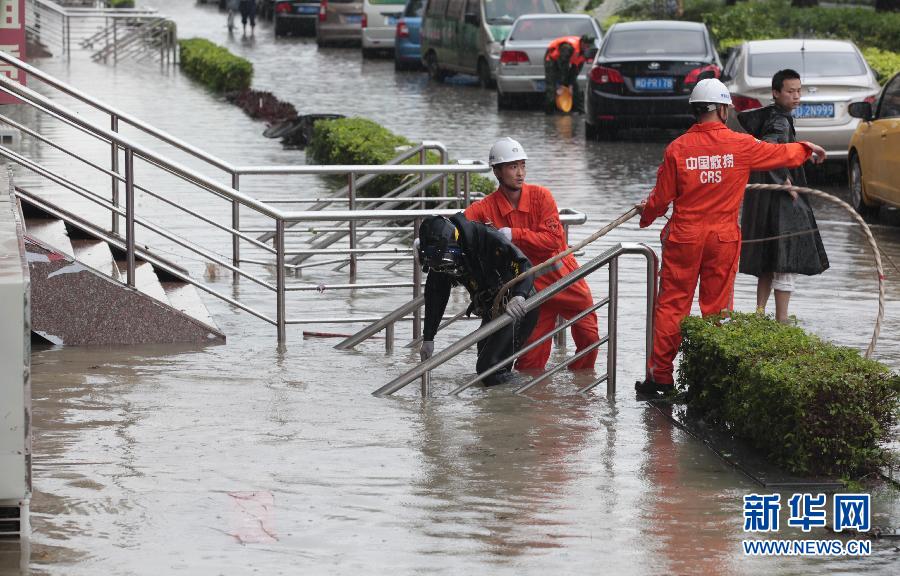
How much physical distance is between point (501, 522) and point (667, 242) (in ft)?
9.21

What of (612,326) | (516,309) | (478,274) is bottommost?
(612,326)

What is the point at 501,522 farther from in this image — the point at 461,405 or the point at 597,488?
the point at 461,405

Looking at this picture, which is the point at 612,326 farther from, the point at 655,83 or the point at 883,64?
the point at 883,64

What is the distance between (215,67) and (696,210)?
2290 centimetres

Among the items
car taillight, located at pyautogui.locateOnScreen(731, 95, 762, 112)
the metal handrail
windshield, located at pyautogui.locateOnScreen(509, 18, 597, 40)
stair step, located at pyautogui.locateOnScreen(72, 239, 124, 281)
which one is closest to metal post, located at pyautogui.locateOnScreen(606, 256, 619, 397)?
the metal handrail

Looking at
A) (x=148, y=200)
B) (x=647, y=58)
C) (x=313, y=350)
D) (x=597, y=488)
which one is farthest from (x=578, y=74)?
(x=597, y=488)

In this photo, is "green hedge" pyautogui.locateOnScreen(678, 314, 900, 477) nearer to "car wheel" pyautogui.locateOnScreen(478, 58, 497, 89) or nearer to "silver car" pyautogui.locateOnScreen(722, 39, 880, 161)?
"silver car" pyautogui.locateOnScreen(722, 39, 880, 161)

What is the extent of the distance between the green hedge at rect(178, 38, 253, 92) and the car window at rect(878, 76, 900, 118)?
15.7 meters

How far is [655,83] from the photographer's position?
71.6 ft

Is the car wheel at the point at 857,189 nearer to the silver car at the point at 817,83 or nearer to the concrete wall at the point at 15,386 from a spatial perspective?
the silver car at the point at 817,83

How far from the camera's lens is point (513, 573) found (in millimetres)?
5992

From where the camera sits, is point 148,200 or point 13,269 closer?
point 13,269

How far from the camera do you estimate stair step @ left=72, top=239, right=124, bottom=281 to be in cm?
1050

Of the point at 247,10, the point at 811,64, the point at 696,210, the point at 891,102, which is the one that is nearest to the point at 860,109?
the point at 891,102
